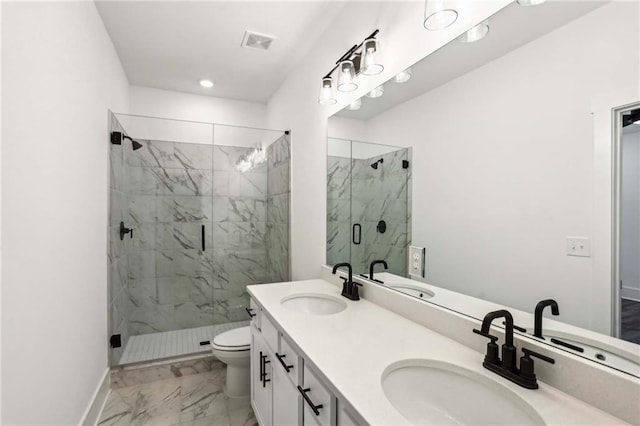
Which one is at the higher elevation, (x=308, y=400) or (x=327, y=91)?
(x=327, y=91)

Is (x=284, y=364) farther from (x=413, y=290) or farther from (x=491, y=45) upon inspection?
(x=491, y=45)

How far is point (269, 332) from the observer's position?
158 cm

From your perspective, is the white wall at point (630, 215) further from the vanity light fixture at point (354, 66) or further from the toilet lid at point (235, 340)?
the toilet lid at point (235, 340)

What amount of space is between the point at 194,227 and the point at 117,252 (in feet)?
2.28

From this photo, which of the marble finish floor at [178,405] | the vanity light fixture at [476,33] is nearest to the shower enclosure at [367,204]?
the vanity light fixture at [476,33]

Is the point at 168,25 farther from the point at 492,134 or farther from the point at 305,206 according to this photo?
the point at 492,134

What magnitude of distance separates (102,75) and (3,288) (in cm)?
178

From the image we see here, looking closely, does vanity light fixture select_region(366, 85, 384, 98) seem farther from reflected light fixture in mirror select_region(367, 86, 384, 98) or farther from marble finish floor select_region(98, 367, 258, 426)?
marble finish floor select_region(98, 367, 258, 426)

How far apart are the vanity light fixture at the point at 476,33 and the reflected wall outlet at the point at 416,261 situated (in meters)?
0.88

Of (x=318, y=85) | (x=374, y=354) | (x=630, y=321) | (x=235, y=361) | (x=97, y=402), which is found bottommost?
(x=97, y=402)

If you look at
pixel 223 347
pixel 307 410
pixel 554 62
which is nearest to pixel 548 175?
pixel 554 62

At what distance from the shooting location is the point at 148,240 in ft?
9.70

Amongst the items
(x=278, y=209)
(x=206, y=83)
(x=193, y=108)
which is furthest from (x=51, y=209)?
(x=193, y=108)

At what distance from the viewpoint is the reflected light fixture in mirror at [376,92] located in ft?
5.60
